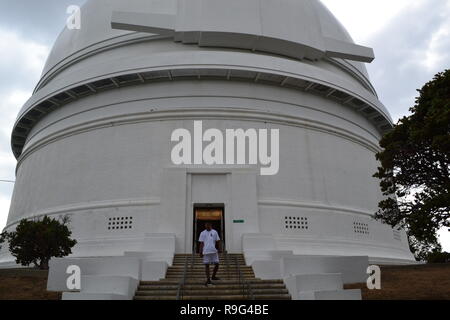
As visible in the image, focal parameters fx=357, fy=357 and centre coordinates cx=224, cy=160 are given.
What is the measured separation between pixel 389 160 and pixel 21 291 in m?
11.5

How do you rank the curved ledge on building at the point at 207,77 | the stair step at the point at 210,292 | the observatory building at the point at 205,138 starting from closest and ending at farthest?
the stair step at the point at 210,292
the observatory building at the point at 205,138
the curved ledge on building at the point at 207,77

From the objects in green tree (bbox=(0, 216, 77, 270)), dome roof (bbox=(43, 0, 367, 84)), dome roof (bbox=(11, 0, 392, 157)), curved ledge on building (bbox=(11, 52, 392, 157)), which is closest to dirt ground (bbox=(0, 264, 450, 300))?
green tree (bbox=(0, 216, 77, 270))

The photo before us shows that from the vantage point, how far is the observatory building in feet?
53.5

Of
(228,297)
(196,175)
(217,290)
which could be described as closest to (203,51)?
(196,175)

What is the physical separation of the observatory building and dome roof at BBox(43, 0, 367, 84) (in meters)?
0.13

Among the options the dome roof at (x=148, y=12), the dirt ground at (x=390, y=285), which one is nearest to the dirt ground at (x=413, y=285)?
the dirt ground at (x=390, y=285)

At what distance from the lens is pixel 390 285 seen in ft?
32.4

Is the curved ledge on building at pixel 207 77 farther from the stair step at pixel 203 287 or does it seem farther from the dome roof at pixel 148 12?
the stair step at pixel 203 287

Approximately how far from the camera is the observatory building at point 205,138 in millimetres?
16312

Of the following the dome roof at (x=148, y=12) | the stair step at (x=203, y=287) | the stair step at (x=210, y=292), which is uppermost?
the dome roof at (x=148, y=12)

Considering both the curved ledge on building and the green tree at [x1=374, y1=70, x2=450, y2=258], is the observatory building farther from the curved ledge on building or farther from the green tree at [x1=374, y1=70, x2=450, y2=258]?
the green tree at [x1=374, y1=70, x2=450, y2=258]

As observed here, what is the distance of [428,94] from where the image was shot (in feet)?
34.0

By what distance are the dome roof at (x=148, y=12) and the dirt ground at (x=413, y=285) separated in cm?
1354

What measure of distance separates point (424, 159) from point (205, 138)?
9619mm
